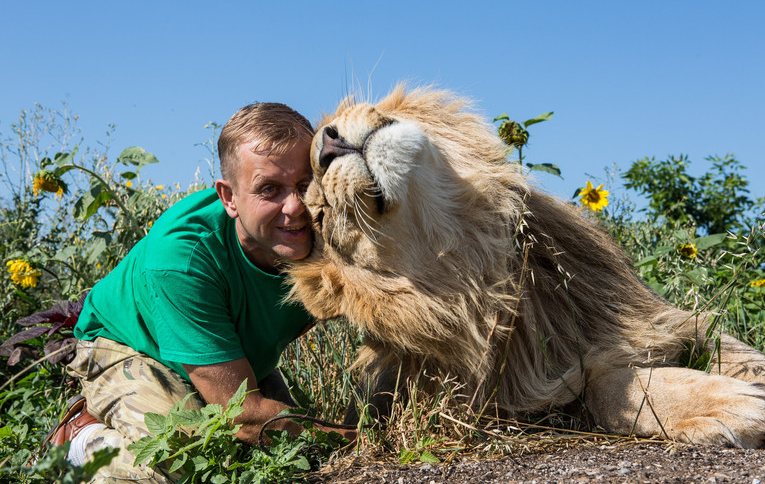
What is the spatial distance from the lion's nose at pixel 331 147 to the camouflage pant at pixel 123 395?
131 centimetres

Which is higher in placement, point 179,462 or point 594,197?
point 594,197

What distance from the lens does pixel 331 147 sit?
8.27 feet

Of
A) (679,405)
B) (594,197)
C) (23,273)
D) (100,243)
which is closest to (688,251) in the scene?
(594,197)

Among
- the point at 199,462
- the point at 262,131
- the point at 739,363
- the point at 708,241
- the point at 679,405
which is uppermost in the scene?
the point at 262,131

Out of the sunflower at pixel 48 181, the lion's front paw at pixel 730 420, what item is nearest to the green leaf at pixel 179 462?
the lion's front paw at pixel 730 420

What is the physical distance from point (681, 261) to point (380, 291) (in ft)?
9.53

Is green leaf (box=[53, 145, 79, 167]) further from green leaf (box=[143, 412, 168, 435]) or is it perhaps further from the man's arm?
green leaf (box=[143, 412, 168, 435])

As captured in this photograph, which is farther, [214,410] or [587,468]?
[214,410]

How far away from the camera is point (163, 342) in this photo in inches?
113

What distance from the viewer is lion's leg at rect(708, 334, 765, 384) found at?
2793mm

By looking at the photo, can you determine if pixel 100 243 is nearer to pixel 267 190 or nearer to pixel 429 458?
pixel 267 190

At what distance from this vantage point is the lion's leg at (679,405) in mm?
2293

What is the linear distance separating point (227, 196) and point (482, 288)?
52.3 inches

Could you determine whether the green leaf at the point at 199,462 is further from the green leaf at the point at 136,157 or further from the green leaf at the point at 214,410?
the green leaf at the point at 136,157
